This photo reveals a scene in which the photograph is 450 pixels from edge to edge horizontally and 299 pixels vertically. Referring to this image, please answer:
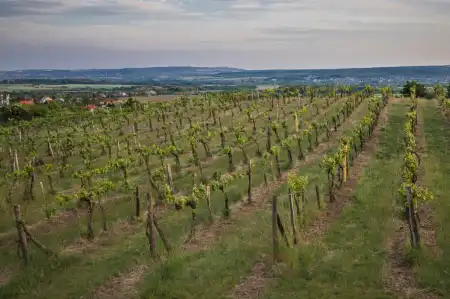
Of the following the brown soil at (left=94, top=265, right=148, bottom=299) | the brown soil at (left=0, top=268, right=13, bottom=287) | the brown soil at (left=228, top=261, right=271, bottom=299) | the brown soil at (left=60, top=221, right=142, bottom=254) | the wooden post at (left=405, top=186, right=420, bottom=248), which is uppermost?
the wooden post at (left=405, top=186, right=420, bottom=248)

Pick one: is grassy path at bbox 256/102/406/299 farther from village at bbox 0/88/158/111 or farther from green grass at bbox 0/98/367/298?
village at bbox 0/88/158/111

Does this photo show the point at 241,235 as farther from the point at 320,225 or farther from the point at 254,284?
the point at 254,284

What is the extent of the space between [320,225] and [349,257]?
401cm

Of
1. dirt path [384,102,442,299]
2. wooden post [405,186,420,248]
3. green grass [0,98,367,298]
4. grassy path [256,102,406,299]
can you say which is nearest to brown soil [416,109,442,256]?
dirt path [384,102,442,299]

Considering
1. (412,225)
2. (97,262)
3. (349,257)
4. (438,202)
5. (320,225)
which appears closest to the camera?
(349,257)

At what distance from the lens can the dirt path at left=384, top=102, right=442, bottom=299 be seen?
13258 mm

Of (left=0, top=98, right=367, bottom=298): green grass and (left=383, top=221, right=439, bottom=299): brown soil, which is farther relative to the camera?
(left=0, top=98, right=367, bottom=298): green grass

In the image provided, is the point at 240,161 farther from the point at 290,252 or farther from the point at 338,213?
the point at 290,252

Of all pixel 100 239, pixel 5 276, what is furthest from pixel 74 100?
pixel 5 276

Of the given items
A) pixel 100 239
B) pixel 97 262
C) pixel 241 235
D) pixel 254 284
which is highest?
pixel 241 235

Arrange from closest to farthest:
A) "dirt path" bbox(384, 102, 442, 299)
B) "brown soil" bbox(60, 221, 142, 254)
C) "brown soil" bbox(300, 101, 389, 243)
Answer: "dirt path" bbox(384, 102, 442, 299)
"brown soil" bbox(60, 221, 142, 254)
"brown soil" bbox(300, 101, 389, 243)

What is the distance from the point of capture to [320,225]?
64.5 ft

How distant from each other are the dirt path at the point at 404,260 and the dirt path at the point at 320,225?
9.30 ft

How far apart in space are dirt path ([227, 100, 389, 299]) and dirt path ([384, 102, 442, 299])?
283cm
